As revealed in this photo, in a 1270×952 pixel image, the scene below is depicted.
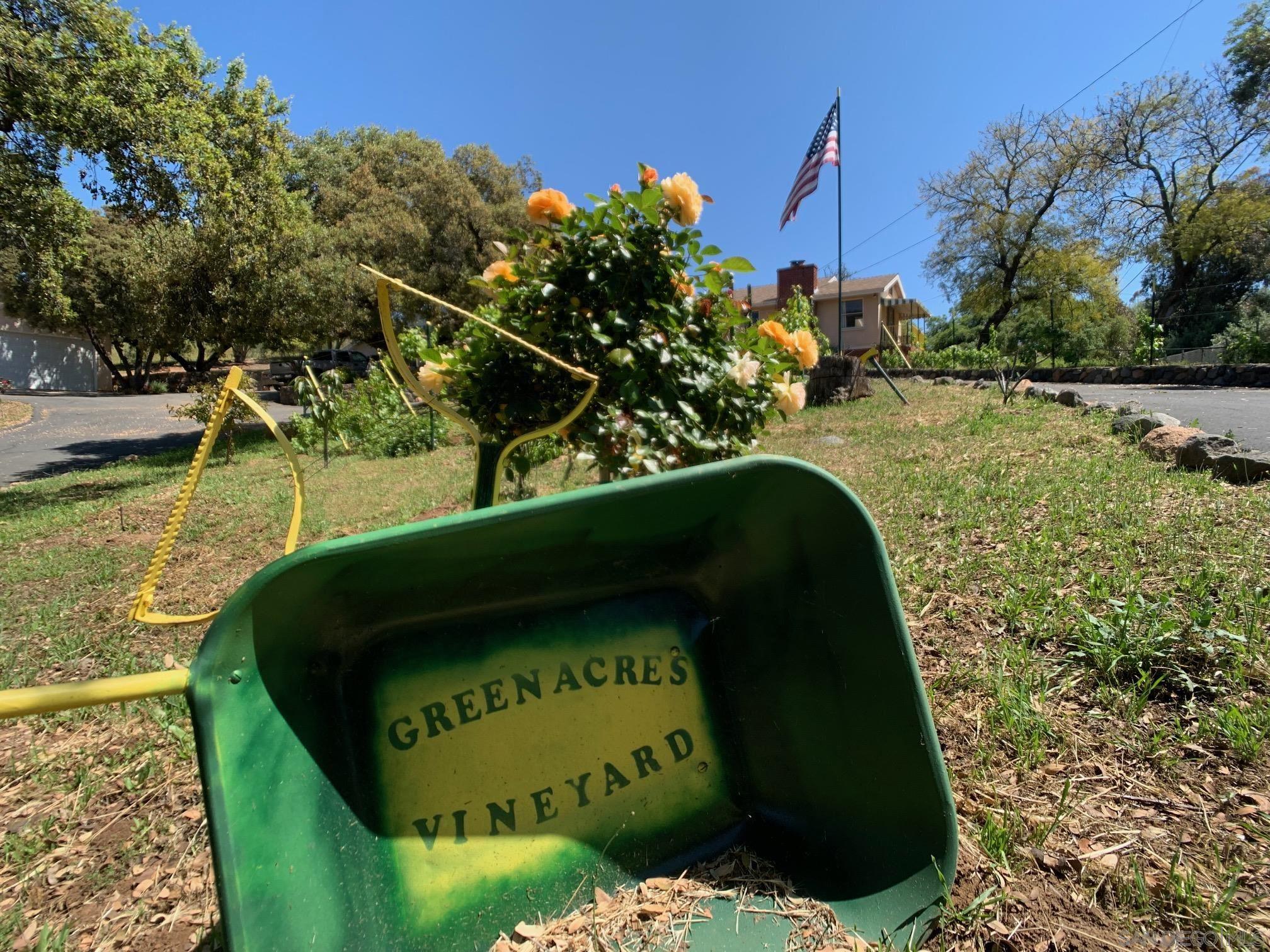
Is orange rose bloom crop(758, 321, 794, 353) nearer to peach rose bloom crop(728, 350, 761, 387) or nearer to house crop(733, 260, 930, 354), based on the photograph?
peach rose bloom crop(728, 350, 761, 387)

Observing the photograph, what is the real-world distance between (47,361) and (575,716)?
39.1 m

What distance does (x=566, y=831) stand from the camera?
3.95 feet

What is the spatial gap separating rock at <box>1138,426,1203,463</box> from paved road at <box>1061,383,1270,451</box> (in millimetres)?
713

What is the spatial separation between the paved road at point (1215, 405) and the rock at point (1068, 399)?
61 centimetres

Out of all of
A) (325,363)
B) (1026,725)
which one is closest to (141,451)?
(1026,725)

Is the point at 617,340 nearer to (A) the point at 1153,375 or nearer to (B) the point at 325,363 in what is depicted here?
(A) the point at 1153,375

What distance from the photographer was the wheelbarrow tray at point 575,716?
905mm

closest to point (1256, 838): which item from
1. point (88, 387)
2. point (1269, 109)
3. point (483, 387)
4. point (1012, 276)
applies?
point (483, 387)

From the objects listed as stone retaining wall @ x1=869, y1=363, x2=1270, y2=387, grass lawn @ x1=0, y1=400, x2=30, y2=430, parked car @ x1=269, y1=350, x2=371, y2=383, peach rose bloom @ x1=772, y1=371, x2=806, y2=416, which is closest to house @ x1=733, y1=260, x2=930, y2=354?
stone retaining wall @ x1=869, y1=363, x2=1270, y2=387

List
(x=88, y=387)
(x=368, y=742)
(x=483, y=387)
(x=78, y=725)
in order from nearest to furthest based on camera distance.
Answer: (x=368, y=742), (x=483, y=387), (x=78, y=725), (x=88, y=387)

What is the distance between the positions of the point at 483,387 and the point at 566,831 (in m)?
1.14

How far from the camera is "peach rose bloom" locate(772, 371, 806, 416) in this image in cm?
190

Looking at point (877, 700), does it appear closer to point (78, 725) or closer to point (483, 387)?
point (483, 387)

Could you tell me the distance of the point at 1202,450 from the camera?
373cm
